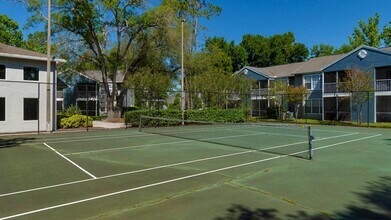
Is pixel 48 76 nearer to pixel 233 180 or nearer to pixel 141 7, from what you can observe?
pixel 141 7

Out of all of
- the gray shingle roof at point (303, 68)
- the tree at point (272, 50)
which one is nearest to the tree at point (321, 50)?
the tree at point (272, 50)

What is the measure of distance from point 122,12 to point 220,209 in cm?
2830

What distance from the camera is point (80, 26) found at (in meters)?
29.3

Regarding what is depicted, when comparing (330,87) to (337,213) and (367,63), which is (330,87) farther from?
(337,213)

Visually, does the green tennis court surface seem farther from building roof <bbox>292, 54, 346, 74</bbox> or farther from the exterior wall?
building roof <bbox>292, 54, 346, 74</bbox>

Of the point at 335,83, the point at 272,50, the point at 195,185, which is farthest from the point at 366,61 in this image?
the point at 272,50

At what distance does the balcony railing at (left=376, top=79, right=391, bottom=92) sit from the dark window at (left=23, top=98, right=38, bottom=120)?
2849 cm

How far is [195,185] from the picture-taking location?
6699mm

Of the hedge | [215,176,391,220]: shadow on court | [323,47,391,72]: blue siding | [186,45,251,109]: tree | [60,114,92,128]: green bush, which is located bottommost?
[215,176,391,220]: shadow on court

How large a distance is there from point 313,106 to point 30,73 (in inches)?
1088

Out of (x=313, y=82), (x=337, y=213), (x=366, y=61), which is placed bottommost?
(x=337, y=213)

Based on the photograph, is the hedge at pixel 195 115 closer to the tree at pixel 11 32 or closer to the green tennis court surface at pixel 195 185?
the green tennis court surface at pixel 195 185

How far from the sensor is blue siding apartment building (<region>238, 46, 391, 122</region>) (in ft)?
93.7

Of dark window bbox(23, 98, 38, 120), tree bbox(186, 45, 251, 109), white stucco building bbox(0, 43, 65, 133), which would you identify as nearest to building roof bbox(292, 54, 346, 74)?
tree bbox(186, 45, 251, 109)
